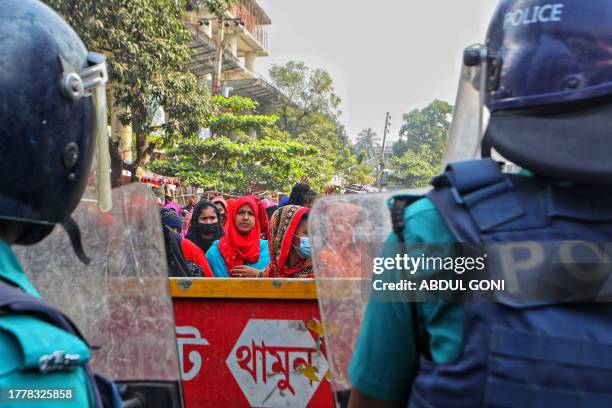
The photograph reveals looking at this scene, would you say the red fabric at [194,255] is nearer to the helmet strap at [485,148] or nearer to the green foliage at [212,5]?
the helmet strap at [485,148]

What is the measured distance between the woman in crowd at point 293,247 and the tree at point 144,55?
25.9 feet

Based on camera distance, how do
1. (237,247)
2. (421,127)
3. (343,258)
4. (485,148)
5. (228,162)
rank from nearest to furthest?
(485,148) → (343,258) → (237,247) → (228,162) → (421,127)

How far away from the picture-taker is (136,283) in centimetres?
162

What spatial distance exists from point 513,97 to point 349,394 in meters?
0.74

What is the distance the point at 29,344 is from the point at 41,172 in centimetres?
45

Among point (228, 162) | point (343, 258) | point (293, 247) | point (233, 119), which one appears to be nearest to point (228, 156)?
point (228, 162)

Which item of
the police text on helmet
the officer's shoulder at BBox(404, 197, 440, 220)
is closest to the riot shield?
the officer's shoulder at BBox(404, 197, 440, 220)

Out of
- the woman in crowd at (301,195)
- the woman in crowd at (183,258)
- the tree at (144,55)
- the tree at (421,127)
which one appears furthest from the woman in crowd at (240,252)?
the tree at (421,127)

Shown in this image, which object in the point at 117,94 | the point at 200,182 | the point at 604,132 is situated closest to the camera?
the point at 604,132

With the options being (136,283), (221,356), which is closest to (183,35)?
(221,356)

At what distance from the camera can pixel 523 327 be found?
1.16 meters

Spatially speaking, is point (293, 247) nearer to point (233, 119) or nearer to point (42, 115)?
point (42, 115)

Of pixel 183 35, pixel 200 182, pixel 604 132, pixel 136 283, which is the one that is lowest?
pixel 200 182

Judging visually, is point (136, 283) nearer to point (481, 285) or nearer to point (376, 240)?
point (376, 240)
